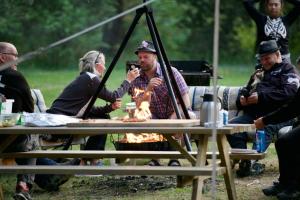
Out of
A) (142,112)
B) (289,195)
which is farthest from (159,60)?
(289,195)

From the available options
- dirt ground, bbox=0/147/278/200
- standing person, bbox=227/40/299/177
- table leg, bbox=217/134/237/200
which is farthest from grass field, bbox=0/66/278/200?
table leg, bbox=217/134/237/200

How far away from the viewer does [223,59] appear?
30.5 meters

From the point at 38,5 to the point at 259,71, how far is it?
1807 cm

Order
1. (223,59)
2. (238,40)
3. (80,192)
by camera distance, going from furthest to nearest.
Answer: (238,40), (223,59), (80,192)

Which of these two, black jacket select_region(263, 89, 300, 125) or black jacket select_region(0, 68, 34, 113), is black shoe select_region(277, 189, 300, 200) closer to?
black jacket select_region(263, 89, 300, 125)

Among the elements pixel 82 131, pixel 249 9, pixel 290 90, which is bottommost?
pixel 82 131

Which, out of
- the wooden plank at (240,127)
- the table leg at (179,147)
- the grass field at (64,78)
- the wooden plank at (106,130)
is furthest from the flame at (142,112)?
the grass field at (64,78)

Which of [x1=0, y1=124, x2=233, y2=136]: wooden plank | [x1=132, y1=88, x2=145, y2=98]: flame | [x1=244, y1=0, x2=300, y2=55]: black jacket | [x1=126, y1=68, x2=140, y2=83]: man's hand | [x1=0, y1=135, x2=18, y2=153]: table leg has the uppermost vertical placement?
[x1=244, y1=0, x2=300, y2=55]: black jacket

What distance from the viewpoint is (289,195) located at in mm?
7793

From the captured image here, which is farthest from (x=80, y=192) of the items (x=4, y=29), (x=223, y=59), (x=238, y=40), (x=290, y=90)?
(x=238, y=40)

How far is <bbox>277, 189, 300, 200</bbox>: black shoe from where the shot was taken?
7789mm

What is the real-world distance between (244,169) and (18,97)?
243 centimetres

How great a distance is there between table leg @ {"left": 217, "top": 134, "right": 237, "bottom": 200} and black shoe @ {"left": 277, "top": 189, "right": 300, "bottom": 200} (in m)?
0.47

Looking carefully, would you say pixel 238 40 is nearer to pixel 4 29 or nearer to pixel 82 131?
pixel 4 29
